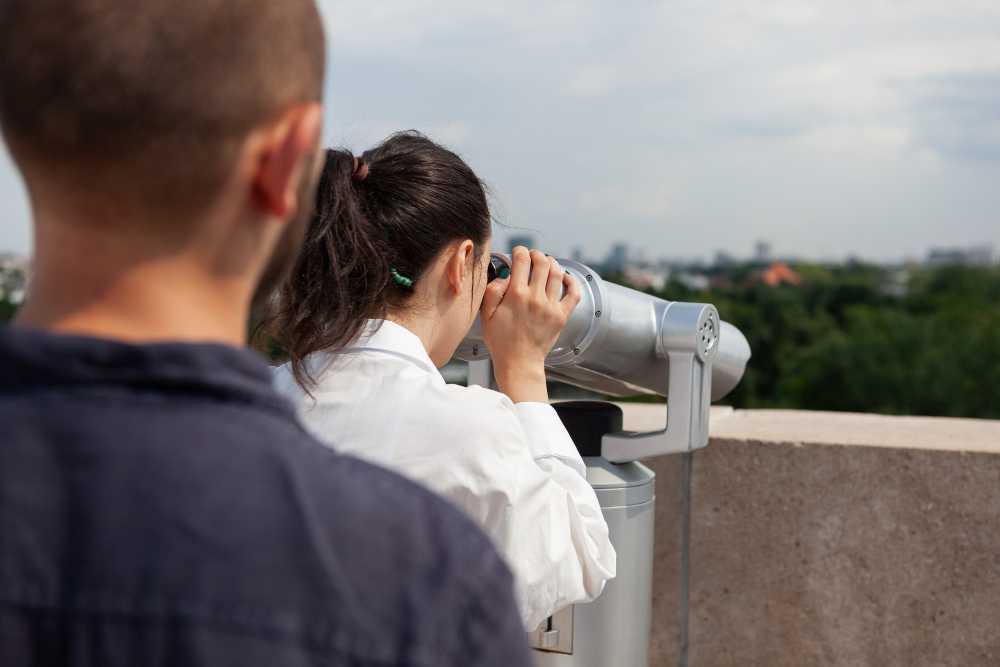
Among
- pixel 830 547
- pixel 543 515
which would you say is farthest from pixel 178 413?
pixel 830 547

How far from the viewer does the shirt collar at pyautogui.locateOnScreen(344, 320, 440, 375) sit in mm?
1860

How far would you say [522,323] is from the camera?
210cm

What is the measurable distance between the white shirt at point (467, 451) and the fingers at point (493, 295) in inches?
10.1

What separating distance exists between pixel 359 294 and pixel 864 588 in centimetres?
169

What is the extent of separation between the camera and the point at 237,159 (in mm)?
807

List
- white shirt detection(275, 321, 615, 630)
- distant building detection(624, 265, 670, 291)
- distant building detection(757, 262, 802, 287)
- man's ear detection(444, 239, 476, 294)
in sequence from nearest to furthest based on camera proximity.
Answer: white shirt detection(275, 321, 615, 630), man's ear detection(444, 239, 476, 294), distant building detection(624, 265, 670, 291), distant building detection(757, 262, 802, 287)

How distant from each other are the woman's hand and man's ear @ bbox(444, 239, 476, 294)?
15cm

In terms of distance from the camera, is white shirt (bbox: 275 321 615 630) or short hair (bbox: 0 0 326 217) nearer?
short hair (bbox: 0 0 326 217)

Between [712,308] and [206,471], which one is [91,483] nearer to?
[206,471]

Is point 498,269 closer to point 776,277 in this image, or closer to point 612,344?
point 612,344

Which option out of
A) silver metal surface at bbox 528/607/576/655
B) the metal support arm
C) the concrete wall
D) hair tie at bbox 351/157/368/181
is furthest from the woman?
the concrete wall

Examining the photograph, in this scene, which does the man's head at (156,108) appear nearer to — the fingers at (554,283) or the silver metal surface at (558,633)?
the fingers at (554,283)

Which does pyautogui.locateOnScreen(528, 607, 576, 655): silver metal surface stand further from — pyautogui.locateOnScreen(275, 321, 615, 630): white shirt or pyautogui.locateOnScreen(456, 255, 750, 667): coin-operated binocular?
pyautogui.locateOnScreen(275, 321, 615, 630): white shirt

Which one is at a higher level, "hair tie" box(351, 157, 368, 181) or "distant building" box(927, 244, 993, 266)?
"distant building" box(927, 244, 993, 266)
